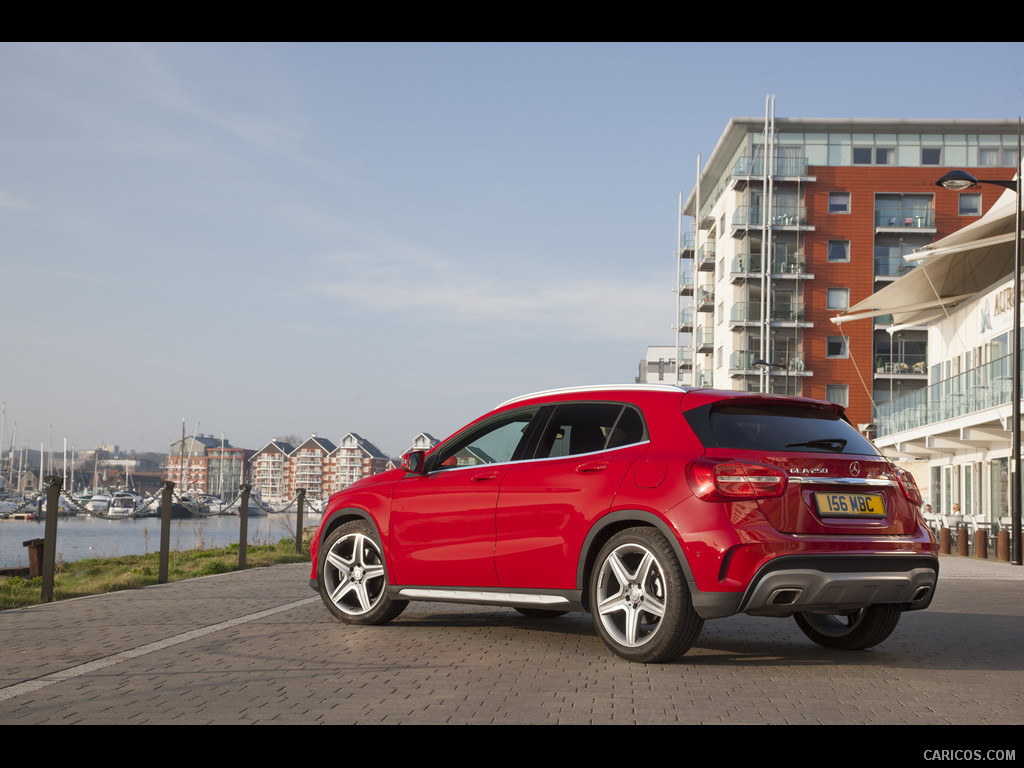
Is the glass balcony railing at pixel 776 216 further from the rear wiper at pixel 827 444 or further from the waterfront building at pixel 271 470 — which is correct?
the waterfront building at pixel 271 470

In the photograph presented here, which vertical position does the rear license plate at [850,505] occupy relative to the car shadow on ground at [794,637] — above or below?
above

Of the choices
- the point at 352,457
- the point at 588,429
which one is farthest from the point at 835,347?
the point at 352,457

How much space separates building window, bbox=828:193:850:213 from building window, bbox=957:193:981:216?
6822 mm

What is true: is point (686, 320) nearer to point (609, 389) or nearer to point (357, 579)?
point (357, 579)

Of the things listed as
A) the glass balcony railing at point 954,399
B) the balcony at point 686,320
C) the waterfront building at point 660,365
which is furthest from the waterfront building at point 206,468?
the glass balcony railing at point 954,399

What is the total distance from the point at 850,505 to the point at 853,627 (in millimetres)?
1426

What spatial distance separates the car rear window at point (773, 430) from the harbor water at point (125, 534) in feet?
39.2

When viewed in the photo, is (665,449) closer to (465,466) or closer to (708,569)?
(708,569)

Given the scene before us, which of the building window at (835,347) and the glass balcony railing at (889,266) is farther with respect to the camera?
the building window at (835,347)

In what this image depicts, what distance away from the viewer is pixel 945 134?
7262 centimetres

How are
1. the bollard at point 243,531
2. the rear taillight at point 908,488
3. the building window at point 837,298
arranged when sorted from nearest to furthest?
the rear taillight at point 908,488
the bollard at point 243,531
the building window at point 837,298

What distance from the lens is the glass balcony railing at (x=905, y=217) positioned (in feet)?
234

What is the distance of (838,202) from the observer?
71.5m
